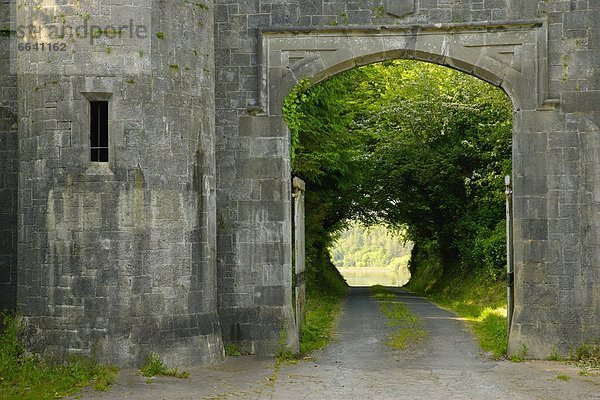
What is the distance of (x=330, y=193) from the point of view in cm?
2652

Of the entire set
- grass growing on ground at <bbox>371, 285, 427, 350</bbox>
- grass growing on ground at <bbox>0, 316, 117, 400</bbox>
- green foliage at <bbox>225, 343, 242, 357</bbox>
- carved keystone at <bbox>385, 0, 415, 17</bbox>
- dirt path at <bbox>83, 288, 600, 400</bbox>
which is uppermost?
carved keystone at <bbox>385, 0, 415, 17</bbox>

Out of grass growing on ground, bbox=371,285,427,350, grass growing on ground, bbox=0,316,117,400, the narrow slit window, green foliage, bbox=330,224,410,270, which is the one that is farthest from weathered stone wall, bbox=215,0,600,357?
green foliage, bbox=330,224,410,270

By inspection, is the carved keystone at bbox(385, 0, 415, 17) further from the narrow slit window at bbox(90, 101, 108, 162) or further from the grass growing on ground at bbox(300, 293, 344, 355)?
the grass growing on ground at bbox(300, 293, 344, 355)

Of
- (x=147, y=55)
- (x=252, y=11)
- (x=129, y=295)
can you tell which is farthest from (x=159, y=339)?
(x=252, y=11)

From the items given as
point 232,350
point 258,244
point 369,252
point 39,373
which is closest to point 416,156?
point 258,244

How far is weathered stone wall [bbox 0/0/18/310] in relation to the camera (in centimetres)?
1353

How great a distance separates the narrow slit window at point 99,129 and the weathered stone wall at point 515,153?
1.94 metres

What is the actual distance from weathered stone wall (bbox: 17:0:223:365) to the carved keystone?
10.3 ft

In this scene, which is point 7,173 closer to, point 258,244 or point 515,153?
point 258,244

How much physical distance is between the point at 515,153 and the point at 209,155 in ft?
14.9

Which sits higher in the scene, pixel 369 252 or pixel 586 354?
pixel 586 354

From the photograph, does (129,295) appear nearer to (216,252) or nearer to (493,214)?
(216,252)

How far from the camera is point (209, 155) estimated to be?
12805 mm

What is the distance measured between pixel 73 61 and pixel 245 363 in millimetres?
4853
